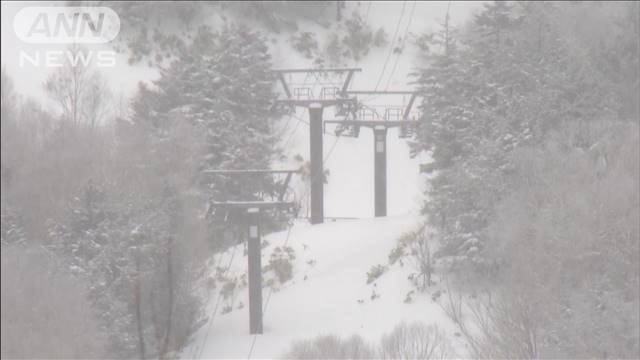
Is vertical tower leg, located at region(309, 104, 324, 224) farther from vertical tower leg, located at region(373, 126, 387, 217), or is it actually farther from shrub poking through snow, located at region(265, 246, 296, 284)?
shrub poking through snow, located at region(265, 246, 296, 284)

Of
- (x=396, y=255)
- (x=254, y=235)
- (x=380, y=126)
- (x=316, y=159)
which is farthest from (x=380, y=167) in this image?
(x=254, y=235)

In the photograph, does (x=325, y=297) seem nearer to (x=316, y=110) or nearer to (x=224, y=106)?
(x=316, y=110)

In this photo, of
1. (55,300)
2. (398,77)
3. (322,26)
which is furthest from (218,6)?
(55,300)

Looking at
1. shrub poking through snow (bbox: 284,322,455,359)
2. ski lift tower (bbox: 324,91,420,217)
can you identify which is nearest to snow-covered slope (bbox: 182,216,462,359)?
shrub poking through snow (bbox: 284,322,455,359)

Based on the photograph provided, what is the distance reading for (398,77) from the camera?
83.5 ft

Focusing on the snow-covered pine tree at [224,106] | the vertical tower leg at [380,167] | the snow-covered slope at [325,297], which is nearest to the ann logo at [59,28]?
the snow-covered slope at [325,297]

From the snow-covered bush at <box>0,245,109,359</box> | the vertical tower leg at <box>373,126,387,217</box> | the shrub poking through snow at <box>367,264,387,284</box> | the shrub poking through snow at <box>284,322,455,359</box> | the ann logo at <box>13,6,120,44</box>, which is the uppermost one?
the ann logo at <box>13,6,120,44</box>

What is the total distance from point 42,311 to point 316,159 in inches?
491

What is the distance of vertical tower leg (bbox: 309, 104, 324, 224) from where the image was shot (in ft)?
59.5

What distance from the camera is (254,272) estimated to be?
1495 centimetres

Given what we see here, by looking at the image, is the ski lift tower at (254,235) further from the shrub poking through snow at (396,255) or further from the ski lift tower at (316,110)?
the ski lift tower at (316,110)

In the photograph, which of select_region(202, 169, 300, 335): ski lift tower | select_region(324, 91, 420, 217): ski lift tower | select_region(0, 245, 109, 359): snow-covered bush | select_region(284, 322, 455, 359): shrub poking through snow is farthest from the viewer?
select_region(324, 91, 420, 217): ski lift tower

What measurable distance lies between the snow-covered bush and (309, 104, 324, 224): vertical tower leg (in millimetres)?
9133

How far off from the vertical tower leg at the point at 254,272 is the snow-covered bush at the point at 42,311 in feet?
17.0
